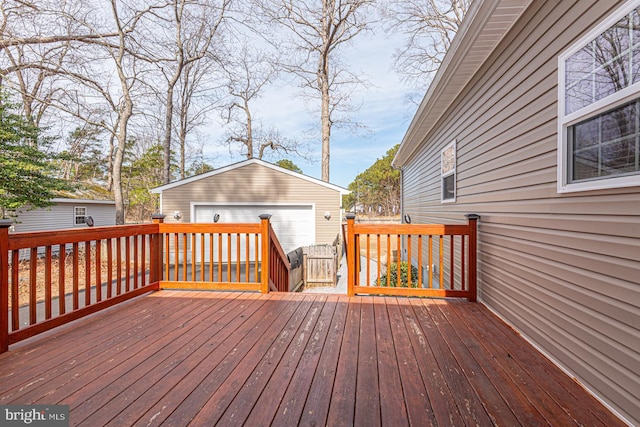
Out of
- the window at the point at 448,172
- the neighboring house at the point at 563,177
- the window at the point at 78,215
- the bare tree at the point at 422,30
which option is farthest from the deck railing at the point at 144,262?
the window at the point at 78,215

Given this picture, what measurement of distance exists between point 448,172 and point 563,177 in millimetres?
2790

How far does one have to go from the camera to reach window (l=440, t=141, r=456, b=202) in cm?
432

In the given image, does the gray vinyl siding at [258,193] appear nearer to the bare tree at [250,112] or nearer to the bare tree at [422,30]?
the bare tree at [422,30]

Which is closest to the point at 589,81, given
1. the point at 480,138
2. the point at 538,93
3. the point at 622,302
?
the point at 538,93

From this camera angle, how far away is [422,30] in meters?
9.82

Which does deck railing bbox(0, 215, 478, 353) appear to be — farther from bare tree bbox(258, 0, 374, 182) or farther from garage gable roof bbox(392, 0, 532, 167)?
bare tree bbox(258, 0, 374, 182)

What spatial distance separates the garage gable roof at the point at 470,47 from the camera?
7.73ft

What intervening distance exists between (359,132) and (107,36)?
10.2 metres

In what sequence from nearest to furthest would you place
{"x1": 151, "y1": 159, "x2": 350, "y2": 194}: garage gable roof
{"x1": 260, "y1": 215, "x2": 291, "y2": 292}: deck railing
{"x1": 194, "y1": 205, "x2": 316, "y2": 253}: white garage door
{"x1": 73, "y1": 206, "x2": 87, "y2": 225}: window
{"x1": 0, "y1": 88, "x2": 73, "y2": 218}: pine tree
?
{"x1": 260, "y1": 215, "x2": 291, "y2": 292}: deck railing
{"x1": 0, "y1": 88, "x2": 73, "y2": 218}: pine tree
{"x1": 194, "y1": 205, "x2": 316, "y2": 253}: white garage door
{"x1": 151, "y1": 159, "x2": 350, "y2": 194}: garage gable roof
{"x1": 73, "y1": 206, "x2": 87, "y2": 225}: window

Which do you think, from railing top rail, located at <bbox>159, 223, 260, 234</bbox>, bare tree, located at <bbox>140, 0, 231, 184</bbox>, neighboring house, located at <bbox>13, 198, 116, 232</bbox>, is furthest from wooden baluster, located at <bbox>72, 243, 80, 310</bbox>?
bare tree, located at <bbox>140, 0, 231, 184</bbox>

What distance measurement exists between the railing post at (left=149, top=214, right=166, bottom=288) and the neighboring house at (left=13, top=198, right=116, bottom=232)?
1011 centimetres

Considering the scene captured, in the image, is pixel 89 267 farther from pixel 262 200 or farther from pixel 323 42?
pixel 323 42

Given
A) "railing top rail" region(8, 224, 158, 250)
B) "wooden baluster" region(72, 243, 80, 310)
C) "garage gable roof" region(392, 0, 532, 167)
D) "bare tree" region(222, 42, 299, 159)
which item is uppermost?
"bare tree" region(222, 42, 299, 159)

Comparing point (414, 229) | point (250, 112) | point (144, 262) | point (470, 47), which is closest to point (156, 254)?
point (144, 262)
